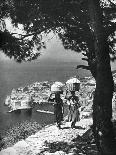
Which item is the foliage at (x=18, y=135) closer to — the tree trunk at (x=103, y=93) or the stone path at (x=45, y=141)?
the stone path at (x=45, y=141)

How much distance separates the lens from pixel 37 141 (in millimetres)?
11711

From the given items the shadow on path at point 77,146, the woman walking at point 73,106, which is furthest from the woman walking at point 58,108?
the shadow on path at point 77,146

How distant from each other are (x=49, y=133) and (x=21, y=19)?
4.97 m

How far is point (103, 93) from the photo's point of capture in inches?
333

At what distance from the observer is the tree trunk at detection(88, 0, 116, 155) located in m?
8.33

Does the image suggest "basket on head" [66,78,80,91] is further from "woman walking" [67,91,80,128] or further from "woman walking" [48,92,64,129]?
"woman walking" [48,92,64,129]

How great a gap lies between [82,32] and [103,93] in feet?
10.4

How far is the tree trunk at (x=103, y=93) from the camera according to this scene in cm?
833

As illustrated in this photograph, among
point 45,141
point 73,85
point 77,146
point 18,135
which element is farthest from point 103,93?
point 18,135

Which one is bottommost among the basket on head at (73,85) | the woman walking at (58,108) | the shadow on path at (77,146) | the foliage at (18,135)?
the foliage at (18,135)

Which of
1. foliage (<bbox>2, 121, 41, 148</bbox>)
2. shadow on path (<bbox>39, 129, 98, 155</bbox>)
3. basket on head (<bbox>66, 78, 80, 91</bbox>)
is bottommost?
foliage (<bbox>2, 121, 41, 148</bbox>)

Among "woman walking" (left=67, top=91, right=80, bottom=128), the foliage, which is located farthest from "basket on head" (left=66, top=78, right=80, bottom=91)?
the foliage

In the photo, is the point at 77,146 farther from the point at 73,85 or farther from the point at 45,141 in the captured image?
the point at 73,85

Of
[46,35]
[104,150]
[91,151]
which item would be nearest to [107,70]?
[104,150]
